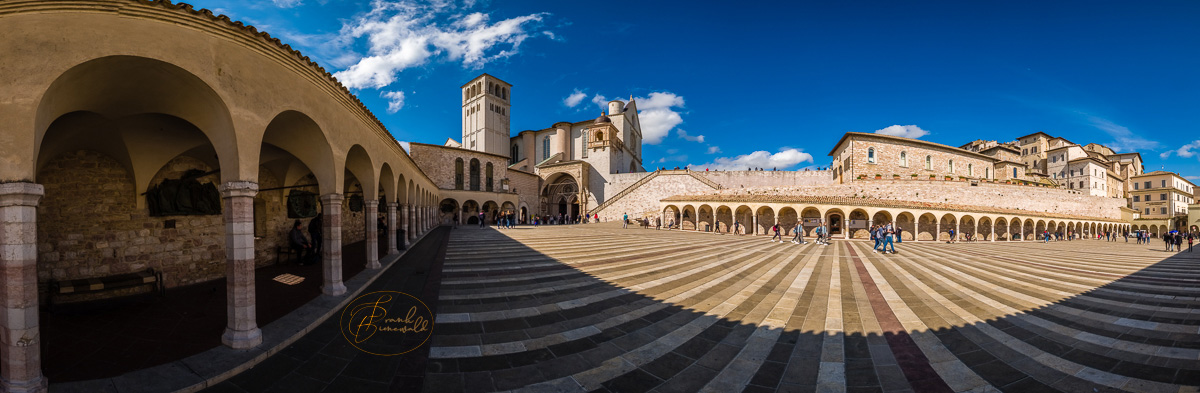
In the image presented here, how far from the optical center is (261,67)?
5410 mm

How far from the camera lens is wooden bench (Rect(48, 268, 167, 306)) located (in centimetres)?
639

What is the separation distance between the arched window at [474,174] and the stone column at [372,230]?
2832 cm

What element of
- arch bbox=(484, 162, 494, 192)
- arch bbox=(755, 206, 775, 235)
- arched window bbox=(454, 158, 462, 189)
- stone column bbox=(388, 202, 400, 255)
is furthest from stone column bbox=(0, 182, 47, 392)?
arch bbox=(484, 162, 494, 192)

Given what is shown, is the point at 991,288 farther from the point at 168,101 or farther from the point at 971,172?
the point at 971,172

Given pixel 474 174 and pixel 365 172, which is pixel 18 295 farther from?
pixel 474 174

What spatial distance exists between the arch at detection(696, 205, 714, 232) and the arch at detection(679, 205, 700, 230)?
51cm

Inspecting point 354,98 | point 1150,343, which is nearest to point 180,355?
point 354,98

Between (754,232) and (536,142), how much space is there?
122 ft

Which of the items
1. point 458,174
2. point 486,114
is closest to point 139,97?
point 458,174

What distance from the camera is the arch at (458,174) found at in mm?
36000

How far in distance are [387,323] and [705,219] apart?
29907 millimetres

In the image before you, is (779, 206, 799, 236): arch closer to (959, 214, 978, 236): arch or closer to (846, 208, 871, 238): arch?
(846, 208, 871, 238): arch

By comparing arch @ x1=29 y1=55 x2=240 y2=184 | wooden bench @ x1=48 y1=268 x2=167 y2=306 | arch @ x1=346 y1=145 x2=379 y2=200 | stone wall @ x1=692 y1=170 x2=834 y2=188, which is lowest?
wooden bench @ x1=48 y1=268 x2=167 y2=306

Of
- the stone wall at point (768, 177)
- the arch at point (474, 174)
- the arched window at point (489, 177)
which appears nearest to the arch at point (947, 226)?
the stone wall at point (768, 177)
